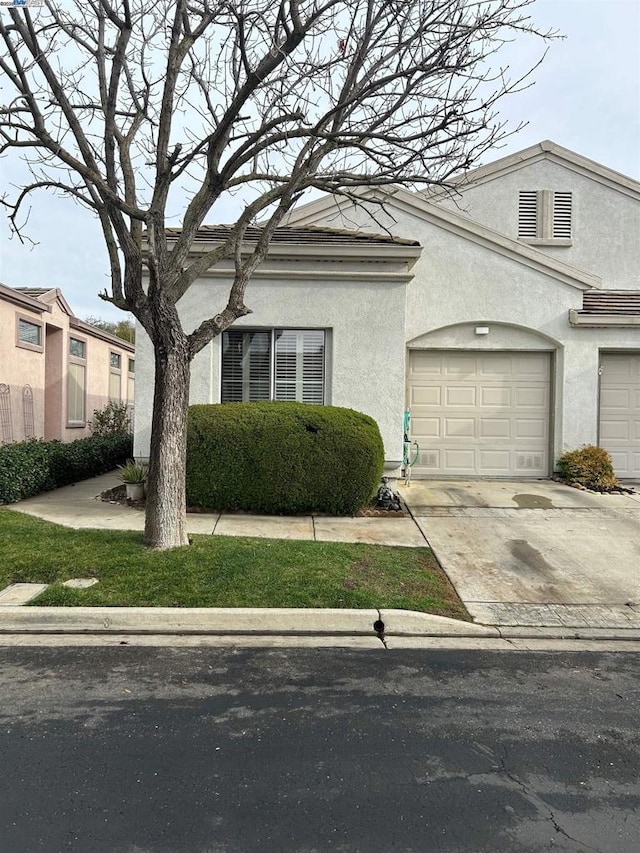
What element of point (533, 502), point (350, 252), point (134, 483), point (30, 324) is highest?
point (350, 252)

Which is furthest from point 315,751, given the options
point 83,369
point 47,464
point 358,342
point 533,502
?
point 83,369

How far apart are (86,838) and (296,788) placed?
3.24 feet

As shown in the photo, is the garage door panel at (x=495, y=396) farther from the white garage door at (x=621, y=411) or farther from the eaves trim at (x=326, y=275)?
the eaves trim at (x=326, y=275)

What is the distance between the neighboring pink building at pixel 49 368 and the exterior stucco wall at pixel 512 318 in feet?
27.3

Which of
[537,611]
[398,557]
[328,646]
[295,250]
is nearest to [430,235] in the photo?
[295,250]

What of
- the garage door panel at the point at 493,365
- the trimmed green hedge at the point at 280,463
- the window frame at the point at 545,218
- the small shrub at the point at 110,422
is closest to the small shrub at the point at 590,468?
the garage door panel at the point at 493,365

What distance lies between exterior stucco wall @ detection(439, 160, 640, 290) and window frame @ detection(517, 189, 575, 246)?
0.08 m

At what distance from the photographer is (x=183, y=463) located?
6652 mm

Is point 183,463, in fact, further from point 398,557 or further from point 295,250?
point 295,250

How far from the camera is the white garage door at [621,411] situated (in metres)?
11.6

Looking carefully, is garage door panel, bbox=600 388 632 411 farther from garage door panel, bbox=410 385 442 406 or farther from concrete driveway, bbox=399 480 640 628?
garage door panel, bbox=410 385 442 406

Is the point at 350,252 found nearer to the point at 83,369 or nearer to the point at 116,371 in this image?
the point at 83,369

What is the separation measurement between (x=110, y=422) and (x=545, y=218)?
13352 mm

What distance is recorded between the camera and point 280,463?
329 inches
